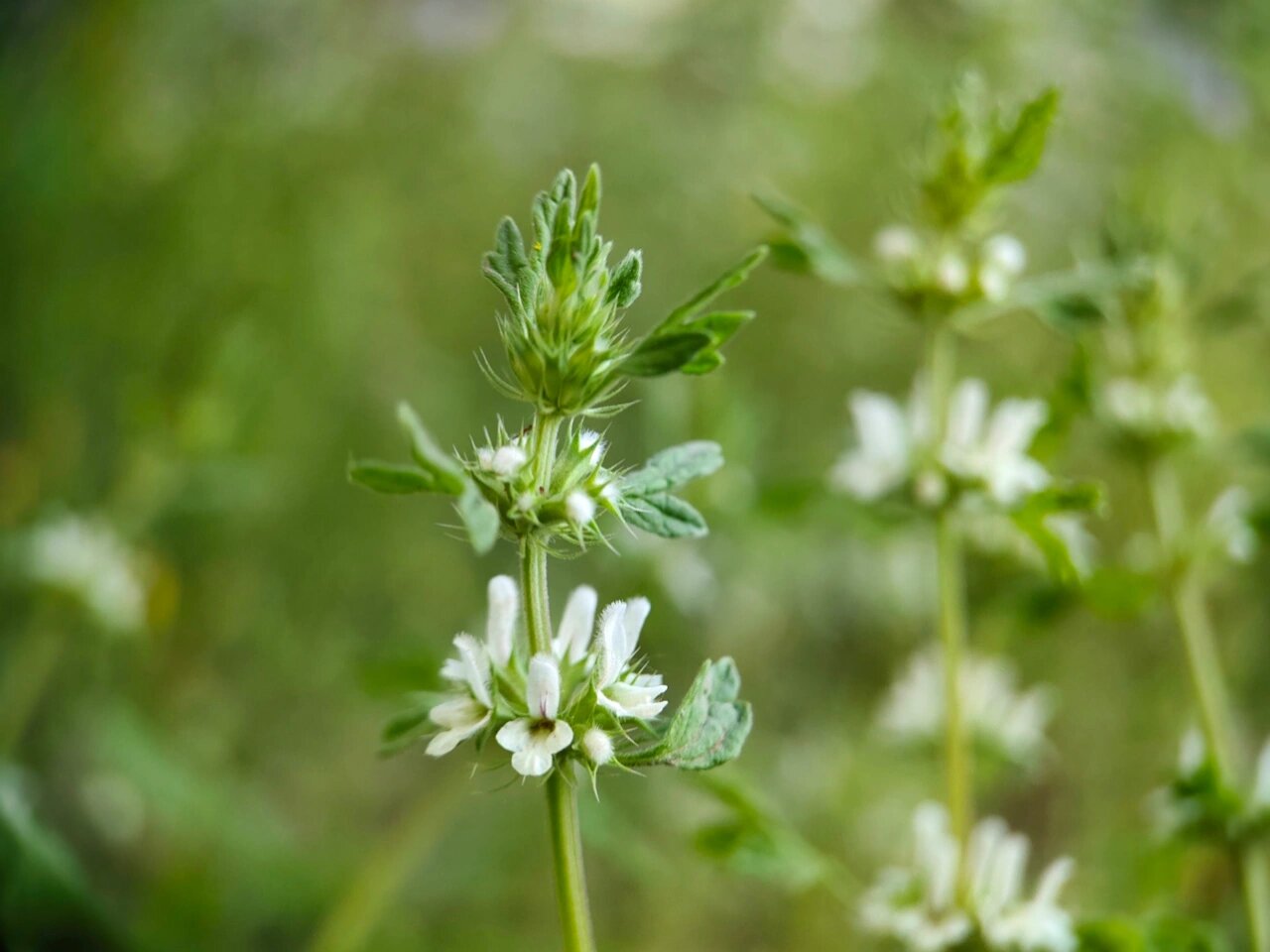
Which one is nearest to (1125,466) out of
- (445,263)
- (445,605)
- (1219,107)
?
(1219,107)

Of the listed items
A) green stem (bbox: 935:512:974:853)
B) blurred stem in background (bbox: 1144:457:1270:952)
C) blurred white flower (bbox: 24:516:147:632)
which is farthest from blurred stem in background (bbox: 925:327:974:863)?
blurred white flower (bbox: 24:516:147:632)

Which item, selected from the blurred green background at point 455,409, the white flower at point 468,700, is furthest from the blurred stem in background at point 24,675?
the white flower at point 468,700

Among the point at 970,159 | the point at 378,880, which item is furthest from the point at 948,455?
the point at 378,880

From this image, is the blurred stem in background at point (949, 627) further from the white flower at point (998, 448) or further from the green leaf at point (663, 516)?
the green leaf at point (663, 516)

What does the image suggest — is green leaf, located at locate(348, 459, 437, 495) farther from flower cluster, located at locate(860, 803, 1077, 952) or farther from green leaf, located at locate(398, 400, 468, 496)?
flower cluster, located at locate(860, 803, 1077, 952)

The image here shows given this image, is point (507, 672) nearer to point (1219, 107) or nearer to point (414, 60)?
point (1219, 107)

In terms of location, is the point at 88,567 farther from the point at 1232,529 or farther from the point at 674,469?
the point at 1232,529
